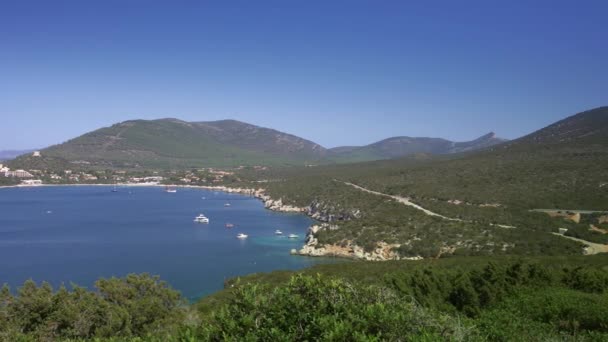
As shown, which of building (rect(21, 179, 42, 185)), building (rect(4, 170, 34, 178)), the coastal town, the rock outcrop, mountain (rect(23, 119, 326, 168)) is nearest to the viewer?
the rock outcrop

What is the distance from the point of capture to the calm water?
34.0m

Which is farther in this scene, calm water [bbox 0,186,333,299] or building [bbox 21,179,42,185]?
building [bbox 21,179,42,185]

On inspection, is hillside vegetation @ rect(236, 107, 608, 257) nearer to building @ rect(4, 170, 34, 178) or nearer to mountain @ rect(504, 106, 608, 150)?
mountain @ rect(504, 106, 608, 150)

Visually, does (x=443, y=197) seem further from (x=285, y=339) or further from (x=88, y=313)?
(x=285, y=339)

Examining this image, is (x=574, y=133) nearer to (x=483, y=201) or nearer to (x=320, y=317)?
(x=483, y=201)

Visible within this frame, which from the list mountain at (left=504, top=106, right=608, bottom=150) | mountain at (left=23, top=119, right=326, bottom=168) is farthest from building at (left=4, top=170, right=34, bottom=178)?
mountain at (left=504, top=106, right=608, bottom=150)

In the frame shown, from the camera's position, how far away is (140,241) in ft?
152

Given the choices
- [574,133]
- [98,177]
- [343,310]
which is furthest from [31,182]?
[343,310]

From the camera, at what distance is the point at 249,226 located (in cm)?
5725

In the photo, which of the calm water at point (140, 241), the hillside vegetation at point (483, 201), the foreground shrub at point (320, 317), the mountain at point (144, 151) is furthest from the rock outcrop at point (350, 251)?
the mountain at point (144, 151)

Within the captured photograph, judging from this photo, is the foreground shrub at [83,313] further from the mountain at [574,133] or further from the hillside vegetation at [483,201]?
the mountain at [574,133]

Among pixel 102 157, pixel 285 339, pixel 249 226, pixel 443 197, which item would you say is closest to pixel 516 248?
pixel 443 197

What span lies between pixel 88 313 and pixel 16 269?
26.6m

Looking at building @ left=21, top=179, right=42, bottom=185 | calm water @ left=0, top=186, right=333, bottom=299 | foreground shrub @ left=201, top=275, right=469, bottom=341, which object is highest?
foreground shrub @ left=201, top=275, right=469, bottom=341
